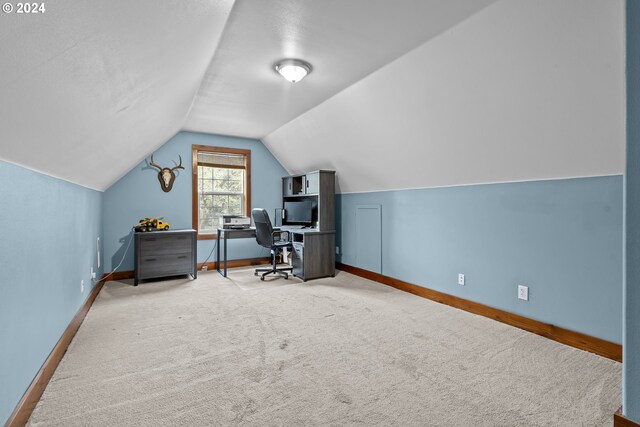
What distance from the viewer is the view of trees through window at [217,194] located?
559 cm

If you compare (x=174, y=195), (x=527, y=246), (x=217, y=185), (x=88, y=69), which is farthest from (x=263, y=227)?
(x=88, y=69)

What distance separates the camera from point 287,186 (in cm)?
606

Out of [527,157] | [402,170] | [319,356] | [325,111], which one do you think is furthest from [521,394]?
[325,111]

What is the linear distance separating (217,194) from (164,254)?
150 cm

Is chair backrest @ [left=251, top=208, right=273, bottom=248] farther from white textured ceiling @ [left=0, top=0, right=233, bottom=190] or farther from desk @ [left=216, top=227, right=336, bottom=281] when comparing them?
white textured ceiling @ [left=0, top=0, right=233, bottom=190]

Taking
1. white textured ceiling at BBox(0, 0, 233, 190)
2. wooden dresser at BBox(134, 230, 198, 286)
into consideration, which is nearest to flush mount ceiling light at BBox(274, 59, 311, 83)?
white textured ceiling at BBox(0, 0, 233, 190)

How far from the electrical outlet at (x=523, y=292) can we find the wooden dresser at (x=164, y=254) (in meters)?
4.12

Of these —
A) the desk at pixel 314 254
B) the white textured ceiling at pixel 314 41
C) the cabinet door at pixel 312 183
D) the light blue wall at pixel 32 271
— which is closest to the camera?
the light blue wall at pixel 32 271

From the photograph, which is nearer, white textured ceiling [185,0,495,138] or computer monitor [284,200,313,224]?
white textured ceiling [185,0,495,138]

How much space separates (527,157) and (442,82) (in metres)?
0.97

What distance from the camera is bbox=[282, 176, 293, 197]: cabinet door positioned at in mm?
5866

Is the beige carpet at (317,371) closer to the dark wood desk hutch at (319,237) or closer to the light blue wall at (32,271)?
the light blue wall at (32,271)

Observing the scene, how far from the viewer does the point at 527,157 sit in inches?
108
